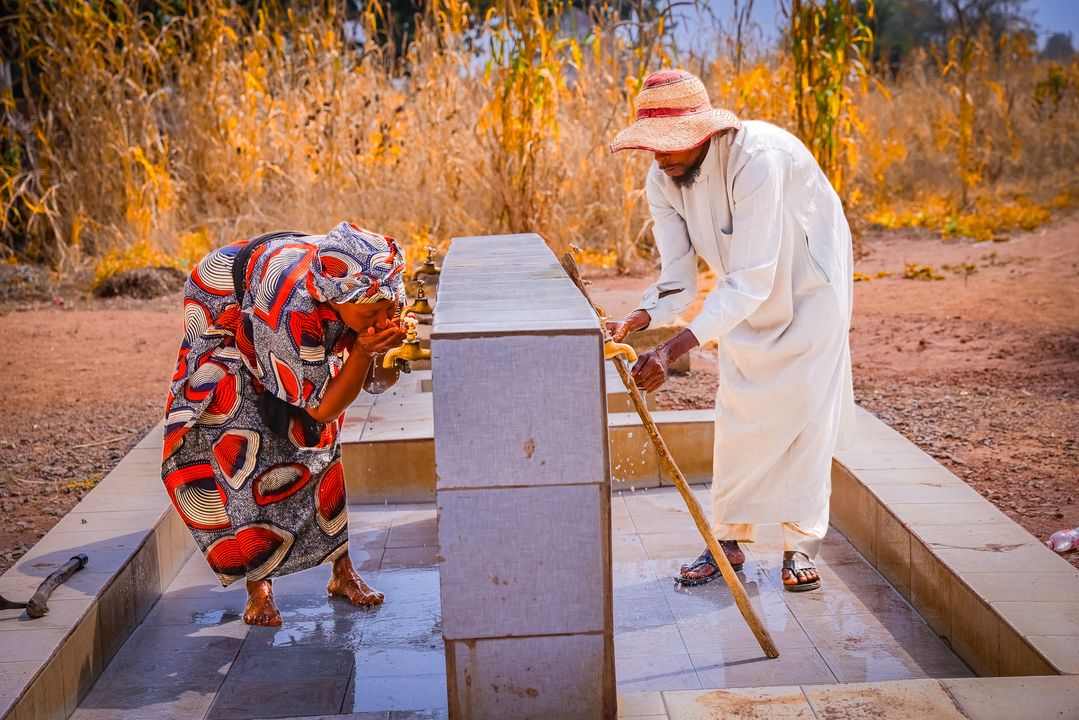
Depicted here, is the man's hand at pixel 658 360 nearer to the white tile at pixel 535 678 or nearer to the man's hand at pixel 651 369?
the man's hand at pixel 651 369

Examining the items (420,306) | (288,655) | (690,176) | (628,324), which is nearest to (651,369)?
(628,324)

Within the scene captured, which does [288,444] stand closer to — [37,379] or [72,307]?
[37,379]

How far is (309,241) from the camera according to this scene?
3.12m

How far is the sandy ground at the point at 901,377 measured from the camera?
14.9ft

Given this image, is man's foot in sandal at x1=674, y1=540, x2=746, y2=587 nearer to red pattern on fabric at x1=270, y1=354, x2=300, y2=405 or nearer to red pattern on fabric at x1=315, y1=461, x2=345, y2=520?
red pattern on fabric at x1=315, y1=461, x2=345, y2=520

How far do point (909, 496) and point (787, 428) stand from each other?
0.56m

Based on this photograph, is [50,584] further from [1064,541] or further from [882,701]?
[1064,541]

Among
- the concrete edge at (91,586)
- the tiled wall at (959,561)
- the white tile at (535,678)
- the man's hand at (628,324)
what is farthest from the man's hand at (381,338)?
the tiled wall at (959,561)

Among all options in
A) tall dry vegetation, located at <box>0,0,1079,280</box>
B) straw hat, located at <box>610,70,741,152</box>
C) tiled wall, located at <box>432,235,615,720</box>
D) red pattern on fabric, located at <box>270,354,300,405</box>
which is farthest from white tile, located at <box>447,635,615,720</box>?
tall dry vegetation, located at <box>0,0,1079,280</box>

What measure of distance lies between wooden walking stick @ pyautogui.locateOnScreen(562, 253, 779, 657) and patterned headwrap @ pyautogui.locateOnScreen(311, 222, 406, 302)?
0.52m

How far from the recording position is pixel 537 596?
2318 millimetres

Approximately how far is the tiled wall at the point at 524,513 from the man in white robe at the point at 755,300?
833mm

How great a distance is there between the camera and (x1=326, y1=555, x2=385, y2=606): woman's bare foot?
11.6ft

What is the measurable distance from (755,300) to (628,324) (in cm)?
38
